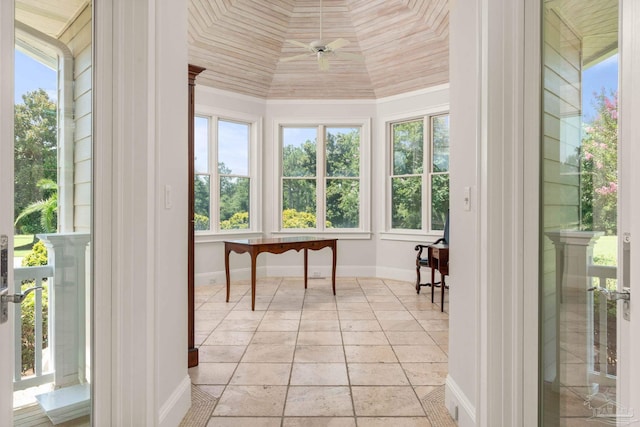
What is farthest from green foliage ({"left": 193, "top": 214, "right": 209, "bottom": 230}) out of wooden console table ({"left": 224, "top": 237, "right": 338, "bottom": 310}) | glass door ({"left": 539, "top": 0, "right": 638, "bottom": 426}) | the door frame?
glass door ({"left": 539, "top": 0, "right": 638, "bottom": 426})

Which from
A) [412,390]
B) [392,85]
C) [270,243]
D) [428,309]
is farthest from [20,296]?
[392,85]

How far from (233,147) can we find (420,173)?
2896 millimetres

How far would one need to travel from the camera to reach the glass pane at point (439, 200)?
5.48 m

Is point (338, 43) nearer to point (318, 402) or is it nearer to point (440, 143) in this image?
point (440, 143)

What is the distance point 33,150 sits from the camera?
1219mm

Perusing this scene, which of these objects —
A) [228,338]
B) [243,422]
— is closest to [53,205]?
[243,422]

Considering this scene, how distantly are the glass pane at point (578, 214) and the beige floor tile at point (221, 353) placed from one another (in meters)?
2.10

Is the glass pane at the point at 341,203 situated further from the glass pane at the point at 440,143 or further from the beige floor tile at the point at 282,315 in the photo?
the beige floor tile at the point at 282,315

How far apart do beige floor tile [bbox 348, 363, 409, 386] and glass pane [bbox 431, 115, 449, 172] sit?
3510 millimetres

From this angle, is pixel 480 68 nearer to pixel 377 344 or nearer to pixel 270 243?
pixel 377 344

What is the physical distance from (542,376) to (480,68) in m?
1.23

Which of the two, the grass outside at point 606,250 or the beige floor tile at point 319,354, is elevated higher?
the grass outside at point 606,250

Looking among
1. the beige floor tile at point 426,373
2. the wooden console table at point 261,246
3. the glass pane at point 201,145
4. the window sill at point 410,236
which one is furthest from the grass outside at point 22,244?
the window sill at point 410,236

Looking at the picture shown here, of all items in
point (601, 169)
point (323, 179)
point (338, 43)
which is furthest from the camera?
point (323, 179)
